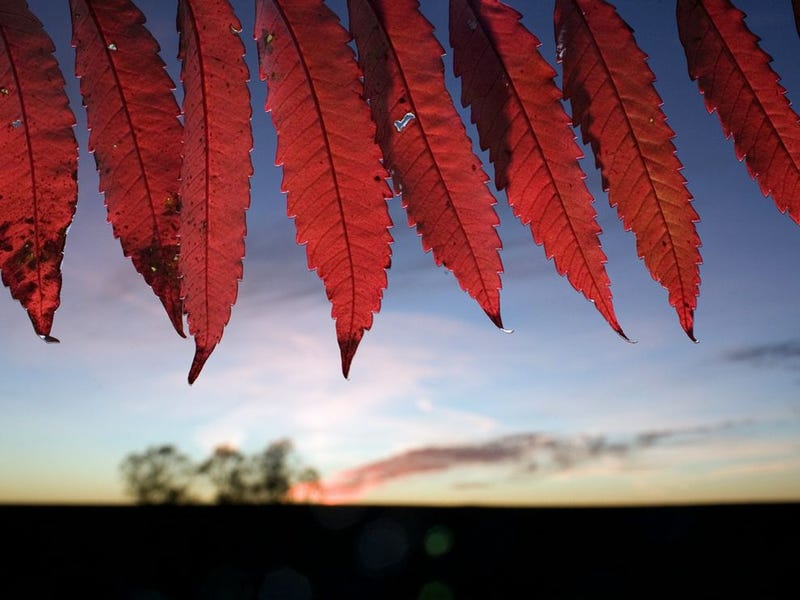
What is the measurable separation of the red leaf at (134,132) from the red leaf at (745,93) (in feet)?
1.78

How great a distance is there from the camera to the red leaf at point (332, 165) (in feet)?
2.14

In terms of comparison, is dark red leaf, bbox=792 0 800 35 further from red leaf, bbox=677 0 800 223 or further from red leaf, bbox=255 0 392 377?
red leaf, bbox=255 0 392 377

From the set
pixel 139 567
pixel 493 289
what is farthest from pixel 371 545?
pixel 493 289

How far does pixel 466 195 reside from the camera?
68 centimetres

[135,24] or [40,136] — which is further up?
[135,24]

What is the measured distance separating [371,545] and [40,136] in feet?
23.7

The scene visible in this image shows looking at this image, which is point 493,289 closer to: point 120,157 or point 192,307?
point 192,307

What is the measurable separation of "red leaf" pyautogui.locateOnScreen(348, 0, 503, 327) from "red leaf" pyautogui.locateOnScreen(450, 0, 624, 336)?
0.11 feet

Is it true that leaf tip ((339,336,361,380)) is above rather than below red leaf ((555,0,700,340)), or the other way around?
below

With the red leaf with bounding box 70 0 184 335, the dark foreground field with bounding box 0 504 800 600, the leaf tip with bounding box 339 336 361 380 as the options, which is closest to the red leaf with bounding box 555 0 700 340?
the leaf tip with bounding box 339 336 361 380

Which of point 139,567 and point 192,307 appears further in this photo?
point 139,567

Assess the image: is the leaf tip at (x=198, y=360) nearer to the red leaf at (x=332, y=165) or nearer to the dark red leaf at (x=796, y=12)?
the red leaf at (x=332, y=165)

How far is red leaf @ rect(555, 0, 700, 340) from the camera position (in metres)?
0.70

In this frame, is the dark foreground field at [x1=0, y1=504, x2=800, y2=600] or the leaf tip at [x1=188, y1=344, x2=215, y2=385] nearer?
the leaf tip at [x1=188, y1=344, x2=215, y2=385]
